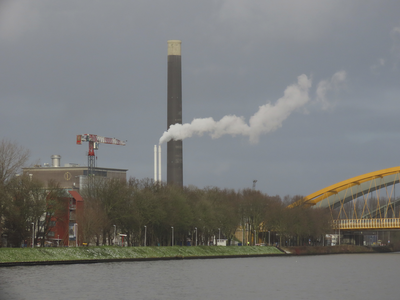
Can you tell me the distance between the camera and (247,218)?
13350 centimetres

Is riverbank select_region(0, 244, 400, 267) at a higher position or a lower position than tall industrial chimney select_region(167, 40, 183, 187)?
lower

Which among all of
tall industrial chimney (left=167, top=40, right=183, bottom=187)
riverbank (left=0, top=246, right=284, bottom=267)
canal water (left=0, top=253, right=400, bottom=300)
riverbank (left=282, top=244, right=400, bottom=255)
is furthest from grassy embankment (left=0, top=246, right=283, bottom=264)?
tall industrial chimney (left=167, top=40, right=183, bottom=187)

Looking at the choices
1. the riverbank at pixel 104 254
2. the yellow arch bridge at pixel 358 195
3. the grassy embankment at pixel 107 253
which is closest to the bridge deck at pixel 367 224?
the yellow arch bridge at pixel 358 195

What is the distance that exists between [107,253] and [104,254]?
81 cm

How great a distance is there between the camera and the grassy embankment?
78.5 m

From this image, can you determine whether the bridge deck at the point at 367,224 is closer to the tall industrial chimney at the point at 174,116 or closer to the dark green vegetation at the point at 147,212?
the dark green vegetation at the point at 147,212

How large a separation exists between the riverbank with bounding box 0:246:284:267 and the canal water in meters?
9.42

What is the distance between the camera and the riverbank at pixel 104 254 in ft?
256

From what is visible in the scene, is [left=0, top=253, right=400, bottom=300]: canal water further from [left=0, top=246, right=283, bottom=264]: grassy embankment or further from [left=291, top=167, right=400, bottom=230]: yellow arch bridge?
[left=291, top=167, right=400, bottom=230]: yellow arch bridge

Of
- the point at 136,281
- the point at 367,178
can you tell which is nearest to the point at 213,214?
the point at 367,178

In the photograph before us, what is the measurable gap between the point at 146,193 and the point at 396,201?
2905 inches

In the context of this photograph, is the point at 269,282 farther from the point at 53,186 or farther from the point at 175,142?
the point at 175,142

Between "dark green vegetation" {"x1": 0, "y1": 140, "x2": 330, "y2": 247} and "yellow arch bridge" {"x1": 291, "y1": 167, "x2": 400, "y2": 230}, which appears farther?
"yellow arch bridge" {"x1": 291, "y1": 167, "x2": 400, "y2": 230}

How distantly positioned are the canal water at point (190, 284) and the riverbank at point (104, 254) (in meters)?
9.42
